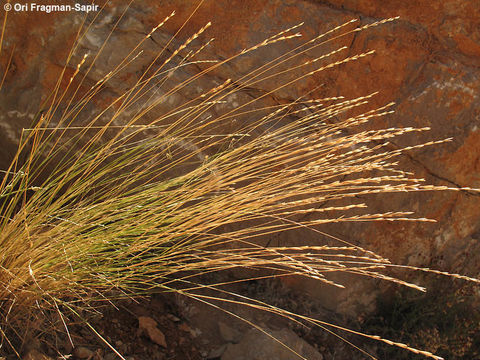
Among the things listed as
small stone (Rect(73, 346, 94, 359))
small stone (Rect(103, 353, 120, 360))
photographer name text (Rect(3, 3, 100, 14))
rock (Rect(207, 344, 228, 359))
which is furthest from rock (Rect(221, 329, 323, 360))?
photographer name text (Rect(3, 3, 100, 14))

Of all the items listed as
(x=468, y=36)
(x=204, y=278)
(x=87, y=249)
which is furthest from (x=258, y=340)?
(x=468, y=36)

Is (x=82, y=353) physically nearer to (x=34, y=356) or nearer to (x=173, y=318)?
(x=34, y=356)

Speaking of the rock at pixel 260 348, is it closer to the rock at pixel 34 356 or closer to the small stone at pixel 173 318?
the small stone at pixel 173 318

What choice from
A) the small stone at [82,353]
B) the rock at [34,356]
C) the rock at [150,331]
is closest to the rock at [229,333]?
the rock at [150,331]

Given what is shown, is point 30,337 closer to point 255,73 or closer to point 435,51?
point 255,73

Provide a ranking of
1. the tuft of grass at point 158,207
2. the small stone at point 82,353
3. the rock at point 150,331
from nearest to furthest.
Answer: the tuft of grass at point 158,207, the small stone at point 82,353, the rock at point 150,331

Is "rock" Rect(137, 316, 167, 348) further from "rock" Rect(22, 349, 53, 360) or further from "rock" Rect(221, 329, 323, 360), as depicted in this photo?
"rock" Rect(22, 349, 53, 360)

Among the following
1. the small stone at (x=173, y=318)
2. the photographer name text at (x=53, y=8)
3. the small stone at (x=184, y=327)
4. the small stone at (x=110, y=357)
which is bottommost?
the small stone at (x=184, y=327)
